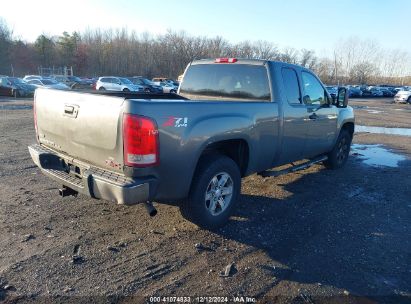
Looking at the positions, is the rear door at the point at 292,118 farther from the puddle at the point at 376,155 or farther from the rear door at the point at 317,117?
the puddle at the point at 376,155

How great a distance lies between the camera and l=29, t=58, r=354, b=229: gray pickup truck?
3.19 m

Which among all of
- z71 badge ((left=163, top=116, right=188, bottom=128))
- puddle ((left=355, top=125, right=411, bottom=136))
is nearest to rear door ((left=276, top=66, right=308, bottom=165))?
z71 badge ((left=163, top=116, right=188, bottom=128))

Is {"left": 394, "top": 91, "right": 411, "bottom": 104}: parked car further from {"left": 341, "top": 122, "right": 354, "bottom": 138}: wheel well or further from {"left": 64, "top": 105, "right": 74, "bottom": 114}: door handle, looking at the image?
{"left": 64, "top": 105, "right": 74, "bottom": 114}: door handle

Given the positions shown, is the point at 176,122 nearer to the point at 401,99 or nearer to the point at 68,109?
Answer: the point at 68,109

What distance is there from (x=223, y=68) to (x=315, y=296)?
352 cm

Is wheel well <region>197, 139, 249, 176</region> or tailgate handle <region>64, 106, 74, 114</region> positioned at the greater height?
tailgate handle <region>64, 106, 74, 114</region>

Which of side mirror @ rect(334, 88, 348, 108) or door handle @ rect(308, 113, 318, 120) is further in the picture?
side mirror @ rect(334, 88, 348, 108)

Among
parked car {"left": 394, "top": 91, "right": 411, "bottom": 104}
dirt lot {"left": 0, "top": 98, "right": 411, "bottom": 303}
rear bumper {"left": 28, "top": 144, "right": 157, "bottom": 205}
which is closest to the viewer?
dirt lot {"left": 0, "top": 98, "right": 411, "bottom": 303}

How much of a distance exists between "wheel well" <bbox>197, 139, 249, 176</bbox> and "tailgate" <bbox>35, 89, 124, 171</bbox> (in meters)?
1.34

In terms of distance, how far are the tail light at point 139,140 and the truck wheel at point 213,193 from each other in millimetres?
789

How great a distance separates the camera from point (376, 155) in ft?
30.1

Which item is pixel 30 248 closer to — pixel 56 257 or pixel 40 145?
pixel 56 257

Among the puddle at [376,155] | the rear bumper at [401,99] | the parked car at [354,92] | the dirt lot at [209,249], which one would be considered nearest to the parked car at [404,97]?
the rear bumper at [401,99]

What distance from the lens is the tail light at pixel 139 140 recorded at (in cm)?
309
